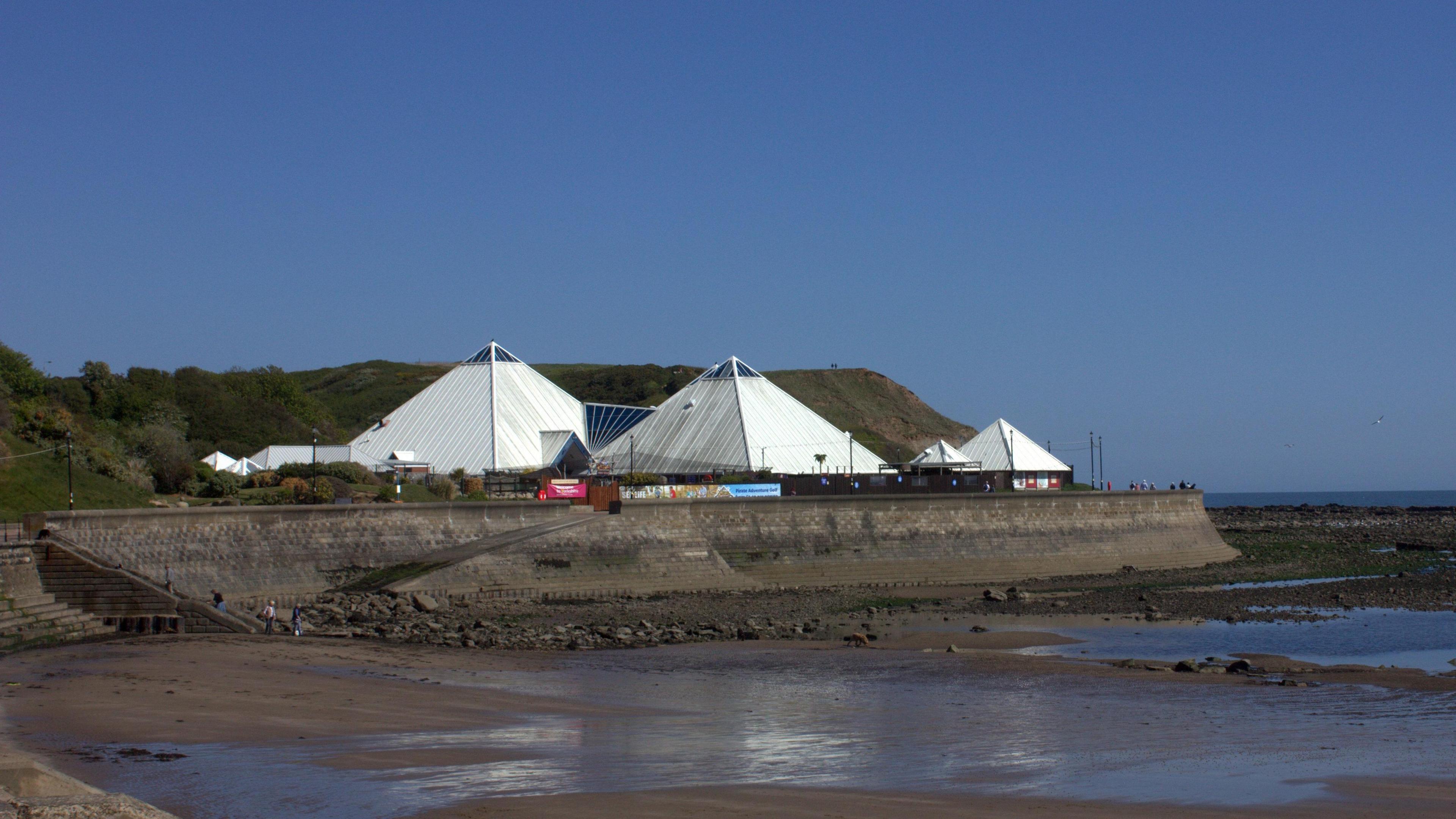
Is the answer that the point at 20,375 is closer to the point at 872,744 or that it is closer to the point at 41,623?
the point at 41,623

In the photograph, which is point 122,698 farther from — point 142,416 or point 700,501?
point 142,416

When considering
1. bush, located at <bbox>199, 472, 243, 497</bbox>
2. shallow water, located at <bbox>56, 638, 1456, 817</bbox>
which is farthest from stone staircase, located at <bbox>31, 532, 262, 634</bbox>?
bush, located at <bbox>199, 472, 243, 497</bbox>

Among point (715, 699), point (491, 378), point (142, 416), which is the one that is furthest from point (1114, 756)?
point (142, 416)

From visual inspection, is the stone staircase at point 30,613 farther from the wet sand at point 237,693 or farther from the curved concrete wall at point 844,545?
the curved concrete wall at point 844,545

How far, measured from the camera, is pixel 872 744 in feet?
48.9

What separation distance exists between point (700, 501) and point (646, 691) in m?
22.7

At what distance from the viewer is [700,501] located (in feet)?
140

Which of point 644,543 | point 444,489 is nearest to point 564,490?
point 644,543

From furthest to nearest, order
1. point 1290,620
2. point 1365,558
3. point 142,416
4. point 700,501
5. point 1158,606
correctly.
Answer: point 142,416 → point 1365,558 → point 700,501 → point 1158,606 → point 1290,620

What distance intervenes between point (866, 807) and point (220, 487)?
43702mm

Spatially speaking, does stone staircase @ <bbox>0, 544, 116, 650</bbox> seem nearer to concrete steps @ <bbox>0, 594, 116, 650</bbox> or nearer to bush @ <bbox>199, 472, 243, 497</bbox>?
concrete steps @ <bbox>0, 594, 116, 650</bbox>

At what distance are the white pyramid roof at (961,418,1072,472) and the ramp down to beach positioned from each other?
25414 mm

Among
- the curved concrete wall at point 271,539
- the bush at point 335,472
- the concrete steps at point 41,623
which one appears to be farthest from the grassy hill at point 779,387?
A: the concrete steps at point 41,623

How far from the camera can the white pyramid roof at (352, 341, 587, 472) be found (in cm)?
7094
